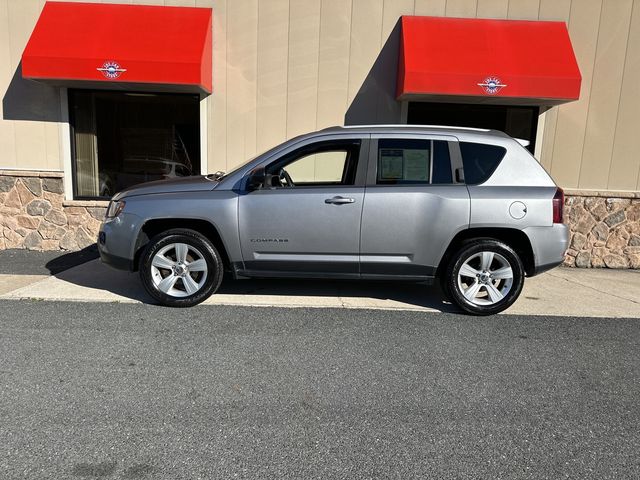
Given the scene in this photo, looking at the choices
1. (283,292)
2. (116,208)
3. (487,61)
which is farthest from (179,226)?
(487,61)

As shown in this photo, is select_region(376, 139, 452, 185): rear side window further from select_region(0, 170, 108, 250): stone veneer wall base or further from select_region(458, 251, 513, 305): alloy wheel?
select_region(0, 170, 108, 250): stone veneer wall base

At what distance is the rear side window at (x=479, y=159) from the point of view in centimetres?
483

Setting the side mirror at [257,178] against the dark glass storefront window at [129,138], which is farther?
the dark glass storefront window at [129,138]

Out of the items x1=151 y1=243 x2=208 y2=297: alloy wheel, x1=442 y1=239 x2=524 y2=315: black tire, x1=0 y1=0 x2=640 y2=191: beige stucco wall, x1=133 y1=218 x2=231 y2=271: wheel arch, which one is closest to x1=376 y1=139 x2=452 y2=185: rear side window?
x1=442 y1=239 x2=524 y2=315: black tire

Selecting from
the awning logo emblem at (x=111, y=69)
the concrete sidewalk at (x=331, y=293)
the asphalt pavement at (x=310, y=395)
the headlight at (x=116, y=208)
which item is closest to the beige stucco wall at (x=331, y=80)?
the awning logo emblem at (x=111, y=69)

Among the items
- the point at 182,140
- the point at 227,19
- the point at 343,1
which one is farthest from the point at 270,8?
the point at 182,140

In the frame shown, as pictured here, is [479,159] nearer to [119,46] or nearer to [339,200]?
[339,200]

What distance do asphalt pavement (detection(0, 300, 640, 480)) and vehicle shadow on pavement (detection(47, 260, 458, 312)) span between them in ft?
1.30

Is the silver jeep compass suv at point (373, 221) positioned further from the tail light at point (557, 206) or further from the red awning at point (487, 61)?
the red awning at point (487, 61)

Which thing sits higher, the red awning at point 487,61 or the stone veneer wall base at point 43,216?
the red awning at point 487,61

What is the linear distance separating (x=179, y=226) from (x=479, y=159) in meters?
3.24

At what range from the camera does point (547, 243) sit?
4770 millimetres

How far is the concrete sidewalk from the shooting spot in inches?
205

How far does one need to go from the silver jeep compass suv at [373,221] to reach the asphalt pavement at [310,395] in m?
0.47
